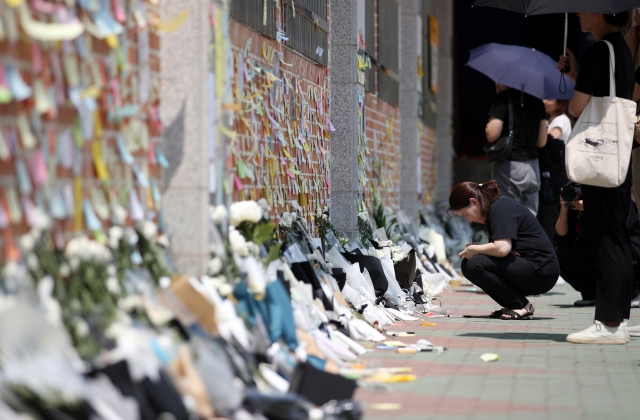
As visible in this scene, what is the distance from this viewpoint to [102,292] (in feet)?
12.9

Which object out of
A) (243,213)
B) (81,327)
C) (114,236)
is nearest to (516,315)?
(243,213)

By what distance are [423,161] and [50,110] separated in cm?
1100

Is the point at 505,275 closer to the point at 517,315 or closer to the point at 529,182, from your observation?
the point at 517,315

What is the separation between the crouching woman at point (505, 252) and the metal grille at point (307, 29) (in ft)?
4.80

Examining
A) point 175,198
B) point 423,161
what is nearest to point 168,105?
point 175,198

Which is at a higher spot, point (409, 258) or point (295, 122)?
point (295, 122)

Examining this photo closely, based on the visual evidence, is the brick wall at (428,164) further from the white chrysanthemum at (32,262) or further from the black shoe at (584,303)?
the white chrysanthemum at (32,262)

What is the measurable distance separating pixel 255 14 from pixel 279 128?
85 cm

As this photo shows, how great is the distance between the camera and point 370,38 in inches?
395

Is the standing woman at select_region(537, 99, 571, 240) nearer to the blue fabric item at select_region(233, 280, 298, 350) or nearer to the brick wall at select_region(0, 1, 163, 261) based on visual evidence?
the blue fabric item at select_region(233, 280, 298, 350)

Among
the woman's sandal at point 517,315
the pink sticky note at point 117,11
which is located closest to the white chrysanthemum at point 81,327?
the pink sticky note at point 117,11

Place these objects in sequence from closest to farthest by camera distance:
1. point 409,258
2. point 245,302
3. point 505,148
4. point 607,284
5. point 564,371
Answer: point 245,302
point 564,371
point 607,284
point 409,258
point 505,148

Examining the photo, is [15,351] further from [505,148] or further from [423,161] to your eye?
[423,161]

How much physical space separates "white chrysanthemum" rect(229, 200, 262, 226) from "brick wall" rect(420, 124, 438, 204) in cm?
854
